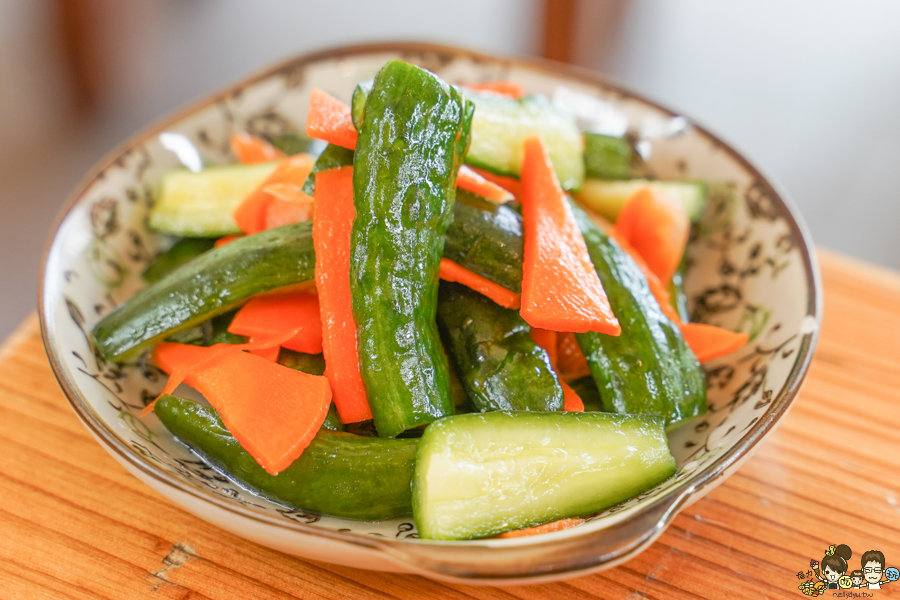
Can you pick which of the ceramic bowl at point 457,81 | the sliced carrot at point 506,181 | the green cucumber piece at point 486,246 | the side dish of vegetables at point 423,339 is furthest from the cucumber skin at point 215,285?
the sliced carrot at point 506,181

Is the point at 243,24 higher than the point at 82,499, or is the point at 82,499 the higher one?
the point at 243,24

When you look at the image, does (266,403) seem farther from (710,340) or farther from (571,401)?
(710,340)

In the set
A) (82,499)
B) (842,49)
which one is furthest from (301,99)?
(842,49)

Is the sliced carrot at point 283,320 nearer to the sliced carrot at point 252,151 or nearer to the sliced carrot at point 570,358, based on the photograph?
the sliced carrot at point 570,358

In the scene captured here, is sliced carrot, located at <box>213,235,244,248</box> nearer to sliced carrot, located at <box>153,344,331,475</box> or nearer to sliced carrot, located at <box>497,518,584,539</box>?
sliced carrot, located at <box>153,344,331,475</box>

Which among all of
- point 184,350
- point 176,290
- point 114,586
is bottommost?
point 114,586

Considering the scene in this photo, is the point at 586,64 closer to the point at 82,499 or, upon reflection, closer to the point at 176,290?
the point at 176,290
